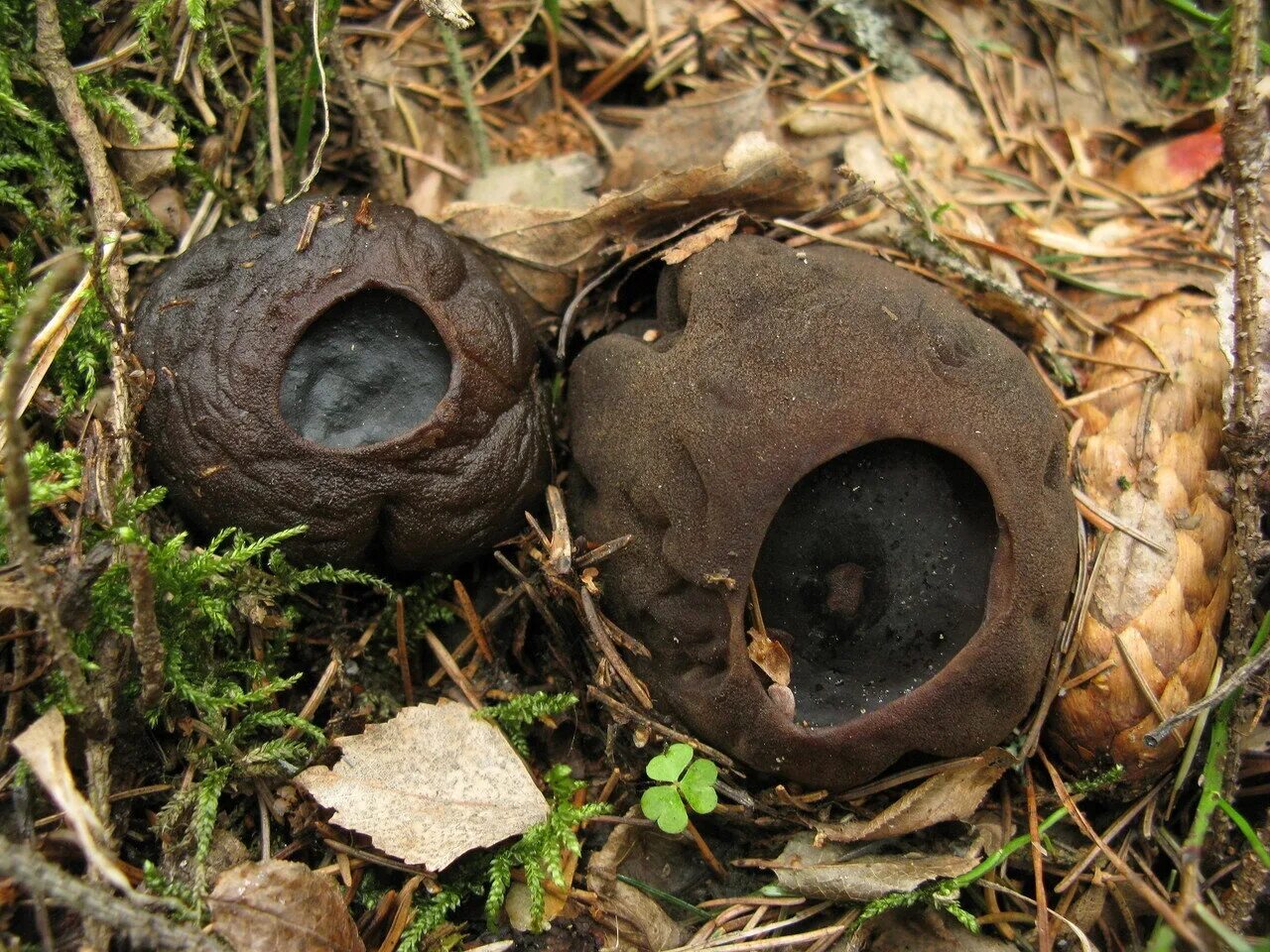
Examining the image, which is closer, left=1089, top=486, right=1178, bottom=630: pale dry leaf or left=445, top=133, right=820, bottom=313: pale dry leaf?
left=1089, top=486, right=1178, bottom=630: pale dry leaf

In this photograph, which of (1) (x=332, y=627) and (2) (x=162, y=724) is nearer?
(2) (x=162, y=724)

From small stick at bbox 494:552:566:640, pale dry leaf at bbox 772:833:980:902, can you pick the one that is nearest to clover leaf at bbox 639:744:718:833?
pale dry leaf at bbox 772:833:980:902

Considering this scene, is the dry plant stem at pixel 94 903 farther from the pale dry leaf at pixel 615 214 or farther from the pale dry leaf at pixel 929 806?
the pale dry leaf at pixel 615 214

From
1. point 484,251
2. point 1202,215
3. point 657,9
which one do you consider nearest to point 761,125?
point 657,9

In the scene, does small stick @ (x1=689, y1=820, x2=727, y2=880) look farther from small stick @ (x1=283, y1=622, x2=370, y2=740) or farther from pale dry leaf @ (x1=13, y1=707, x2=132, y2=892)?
pale dry leaf @ (x1=13, y1=707, x2=132, y2=892)

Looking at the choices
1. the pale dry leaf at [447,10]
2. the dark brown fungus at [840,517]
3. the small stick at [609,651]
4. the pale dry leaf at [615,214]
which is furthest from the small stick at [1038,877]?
the pale dry leaf at [447,10]

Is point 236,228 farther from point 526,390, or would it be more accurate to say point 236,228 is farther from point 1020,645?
point 1020,645
